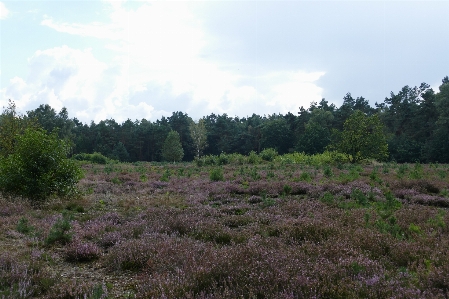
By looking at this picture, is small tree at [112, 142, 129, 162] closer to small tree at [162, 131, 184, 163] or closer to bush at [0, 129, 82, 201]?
small tree at [162, 131, 184, 163]

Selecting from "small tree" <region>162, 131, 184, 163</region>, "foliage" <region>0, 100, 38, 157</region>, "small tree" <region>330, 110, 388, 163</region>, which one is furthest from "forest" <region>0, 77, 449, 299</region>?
"small tree" <region>162, 131, 184, 163</region>

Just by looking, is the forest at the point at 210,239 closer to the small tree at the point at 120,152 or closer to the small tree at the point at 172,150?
the small tree at the point at 172,150

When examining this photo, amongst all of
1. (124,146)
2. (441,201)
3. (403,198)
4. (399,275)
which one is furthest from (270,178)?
(124,146)

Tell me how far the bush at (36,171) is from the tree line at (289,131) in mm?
33955

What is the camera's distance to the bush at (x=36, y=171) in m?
12.0

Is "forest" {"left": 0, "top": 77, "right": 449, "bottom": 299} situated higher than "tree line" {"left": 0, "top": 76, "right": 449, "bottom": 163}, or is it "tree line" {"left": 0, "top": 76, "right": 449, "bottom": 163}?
"tree line" {"left": 0, "top": 76, "right": 449, "bottom": 163}

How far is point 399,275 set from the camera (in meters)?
4.72

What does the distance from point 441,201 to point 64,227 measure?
11471 mm

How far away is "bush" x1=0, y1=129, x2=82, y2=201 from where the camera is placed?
39.5 feet

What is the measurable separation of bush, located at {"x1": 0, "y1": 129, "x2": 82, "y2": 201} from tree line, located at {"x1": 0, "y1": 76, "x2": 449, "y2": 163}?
111ft

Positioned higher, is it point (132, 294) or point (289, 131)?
point (289, 131)

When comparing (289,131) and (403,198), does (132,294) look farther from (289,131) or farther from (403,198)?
(289,131)

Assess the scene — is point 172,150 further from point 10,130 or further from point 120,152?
point 10,130

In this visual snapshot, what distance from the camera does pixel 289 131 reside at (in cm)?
8369
